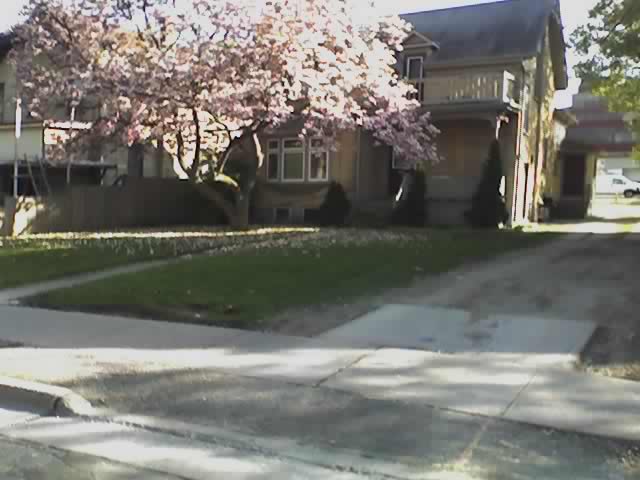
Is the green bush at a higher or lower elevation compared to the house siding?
lower

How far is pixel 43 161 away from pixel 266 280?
53.5 feet

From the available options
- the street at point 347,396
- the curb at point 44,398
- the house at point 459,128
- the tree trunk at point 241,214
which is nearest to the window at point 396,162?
the house at point 459,128

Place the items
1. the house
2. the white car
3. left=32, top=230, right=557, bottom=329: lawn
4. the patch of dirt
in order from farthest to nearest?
the white car, the house, left=32, top=230, right=557, bottom=329: lawn, the patch of dirt

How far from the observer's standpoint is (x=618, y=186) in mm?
55875

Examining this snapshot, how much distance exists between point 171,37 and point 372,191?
979 centimetres

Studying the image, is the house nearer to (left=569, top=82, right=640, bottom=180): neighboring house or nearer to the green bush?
the green bush

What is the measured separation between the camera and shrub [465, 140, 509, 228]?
2192cm

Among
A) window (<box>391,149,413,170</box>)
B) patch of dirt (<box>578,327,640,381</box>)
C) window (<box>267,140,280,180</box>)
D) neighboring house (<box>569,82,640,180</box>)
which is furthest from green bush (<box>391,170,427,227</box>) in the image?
neighboring house (<box>569,82,640,180</box>)

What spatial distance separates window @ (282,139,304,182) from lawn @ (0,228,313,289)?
16.0 feet

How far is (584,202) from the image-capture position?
29.6 meters

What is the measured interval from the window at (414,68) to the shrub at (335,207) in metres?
5.04

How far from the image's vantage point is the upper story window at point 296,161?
25.5m

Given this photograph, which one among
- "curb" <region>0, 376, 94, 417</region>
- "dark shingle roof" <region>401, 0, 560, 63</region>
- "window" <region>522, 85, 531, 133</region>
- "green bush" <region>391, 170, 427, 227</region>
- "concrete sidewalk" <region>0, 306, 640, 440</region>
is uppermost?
"dark shingle roof" <region>401, 0, 560, 63</region>

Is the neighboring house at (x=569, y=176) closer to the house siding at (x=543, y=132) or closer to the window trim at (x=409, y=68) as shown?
the house siding at (x=543, y=132)
